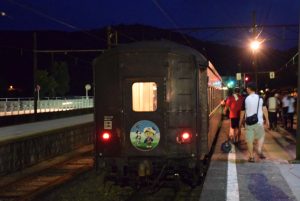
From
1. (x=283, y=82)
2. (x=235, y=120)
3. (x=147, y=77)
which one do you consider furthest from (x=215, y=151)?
(x=283, y=82)

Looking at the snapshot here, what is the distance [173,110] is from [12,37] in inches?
4373

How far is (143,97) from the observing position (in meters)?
9.30

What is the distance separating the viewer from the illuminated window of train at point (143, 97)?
→ 925 centimetres

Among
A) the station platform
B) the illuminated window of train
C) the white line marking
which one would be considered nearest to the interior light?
the illuminated window of train

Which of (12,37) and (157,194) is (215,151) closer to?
(157,194)

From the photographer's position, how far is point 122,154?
30.4 feet

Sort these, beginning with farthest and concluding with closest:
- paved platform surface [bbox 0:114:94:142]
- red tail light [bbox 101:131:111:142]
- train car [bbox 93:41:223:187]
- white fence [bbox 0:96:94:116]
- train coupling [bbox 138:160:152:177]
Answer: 1. white fence [bbox 0:96:94:116]
2. paved platform surface [bbox 0:114:94:142]
3. red tail light [bbox 101:131:111:142]
4. train car [bbox 93:41:223:187]
5. train coupling [bbox 138:160:152:177]

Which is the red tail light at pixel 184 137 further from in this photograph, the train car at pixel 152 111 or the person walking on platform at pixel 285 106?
the person walking on platform at pixel 285 106

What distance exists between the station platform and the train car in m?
0.72

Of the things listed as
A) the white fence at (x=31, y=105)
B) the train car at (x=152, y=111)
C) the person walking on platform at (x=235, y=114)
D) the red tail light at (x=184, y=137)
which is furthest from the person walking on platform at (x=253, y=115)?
the white fence at (x=31, y=105)

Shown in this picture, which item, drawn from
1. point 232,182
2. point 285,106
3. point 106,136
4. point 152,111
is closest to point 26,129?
point 285,106

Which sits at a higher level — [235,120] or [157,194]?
[235,120]

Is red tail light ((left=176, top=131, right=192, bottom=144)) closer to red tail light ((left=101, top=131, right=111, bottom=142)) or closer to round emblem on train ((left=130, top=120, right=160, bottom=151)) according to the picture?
round emblem on train ((left=130, top=120, right=160, bottom=151))

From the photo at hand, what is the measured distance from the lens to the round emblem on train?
30.1 ft
